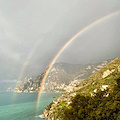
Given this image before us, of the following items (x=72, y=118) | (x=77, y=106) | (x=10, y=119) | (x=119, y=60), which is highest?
(x=119, y=60)

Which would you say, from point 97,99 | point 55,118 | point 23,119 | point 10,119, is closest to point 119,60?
point 55,118

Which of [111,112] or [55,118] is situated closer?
[111,112]

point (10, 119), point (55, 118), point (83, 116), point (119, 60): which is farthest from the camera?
point (119, 60)

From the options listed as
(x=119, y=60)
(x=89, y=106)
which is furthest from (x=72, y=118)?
(x=119, y=60)

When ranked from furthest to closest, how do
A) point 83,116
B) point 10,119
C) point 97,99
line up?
point 10,119
point 97,99
point 83,116

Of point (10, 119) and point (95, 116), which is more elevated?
point (95, 116)

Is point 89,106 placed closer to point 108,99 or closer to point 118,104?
point 108,99

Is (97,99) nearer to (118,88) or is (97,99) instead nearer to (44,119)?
(118,88)

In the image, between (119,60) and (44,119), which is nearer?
(44,119)

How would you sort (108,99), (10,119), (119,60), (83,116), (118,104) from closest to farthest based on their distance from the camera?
(118,104)
(83,116)
(108,99)
(10,119)
(119,60)
